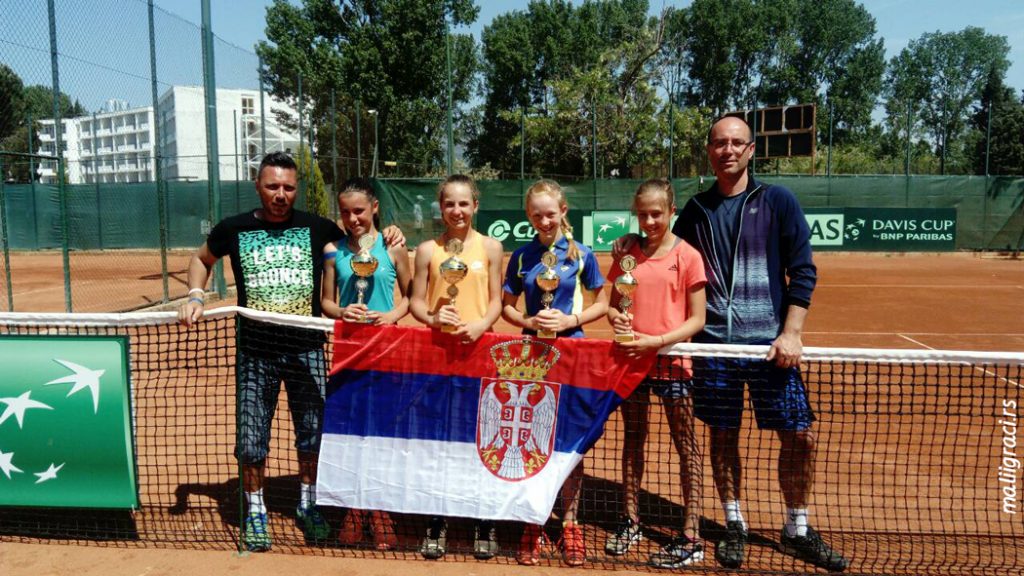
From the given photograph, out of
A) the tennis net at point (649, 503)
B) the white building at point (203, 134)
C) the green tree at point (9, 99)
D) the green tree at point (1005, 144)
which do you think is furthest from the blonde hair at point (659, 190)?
the green tree at point (1005, 144)

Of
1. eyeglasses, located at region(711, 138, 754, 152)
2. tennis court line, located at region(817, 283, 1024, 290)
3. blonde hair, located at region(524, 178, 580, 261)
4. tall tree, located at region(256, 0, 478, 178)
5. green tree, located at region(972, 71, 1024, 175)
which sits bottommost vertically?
tennis court line, located at region(817, 283, 1024, 290)

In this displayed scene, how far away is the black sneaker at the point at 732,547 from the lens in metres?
3.33

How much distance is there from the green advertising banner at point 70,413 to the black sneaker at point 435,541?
4.72 ft

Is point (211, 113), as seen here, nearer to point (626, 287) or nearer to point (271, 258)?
point (271, 258)

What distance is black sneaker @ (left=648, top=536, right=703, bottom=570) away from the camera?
10.8 ft

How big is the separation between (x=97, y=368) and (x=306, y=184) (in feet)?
46.3

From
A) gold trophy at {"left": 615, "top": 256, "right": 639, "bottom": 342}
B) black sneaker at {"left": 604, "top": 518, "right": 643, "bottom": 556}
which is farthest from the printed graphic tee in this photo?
black sneaker at {"left": 604, "top": 518, "right": 643, "bottom": 556}

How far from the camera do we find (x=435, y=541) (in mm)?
3439

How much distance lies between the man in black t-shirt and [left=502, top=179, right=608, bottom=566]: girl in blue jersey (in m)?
1.00

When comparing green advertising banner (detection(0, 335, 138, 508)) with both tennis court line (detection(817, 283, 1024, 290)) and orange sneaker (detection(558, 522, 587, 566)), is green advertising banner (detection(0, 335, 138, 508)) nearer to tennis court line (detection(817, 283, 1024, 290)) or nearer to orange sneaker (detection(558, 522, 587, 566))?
orange sneaker (detection(558, 522, 587, 566))

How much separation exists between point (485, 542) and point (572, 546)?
410 mm

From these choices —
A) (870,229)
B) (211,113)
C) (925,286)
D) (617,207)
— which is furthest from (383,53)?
(925,286)

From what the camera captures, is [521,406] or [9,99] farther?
[9,99]

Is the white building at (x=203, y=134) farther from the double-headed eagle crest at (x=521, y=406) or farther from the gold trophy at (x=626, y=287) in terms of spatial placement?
the gold trophy at (x=626, y=287)
